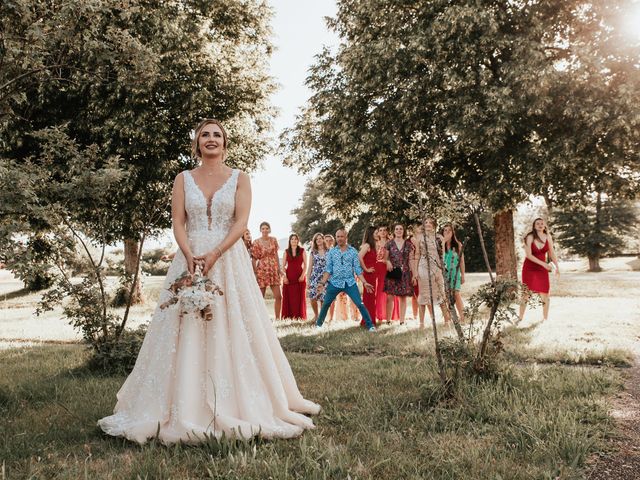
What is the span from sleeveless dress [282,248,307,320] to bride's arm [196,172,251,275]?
8.13 m

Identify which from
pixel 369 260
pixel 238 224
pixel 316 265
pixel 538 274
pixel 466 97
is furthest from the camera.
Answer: pixel 466 97

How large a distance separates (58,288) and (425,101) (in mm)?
11537

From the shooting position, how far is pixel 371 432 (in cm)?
389

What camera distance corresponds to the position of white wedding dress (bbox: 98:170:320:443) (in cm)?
379

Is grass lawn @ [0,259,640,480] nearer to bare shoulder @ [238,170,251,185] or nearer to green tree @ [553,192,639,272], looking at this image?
bare shoulder @ [238,170,251,185]

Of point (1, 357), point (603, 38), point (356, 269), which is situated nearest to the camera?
point (1, 357)

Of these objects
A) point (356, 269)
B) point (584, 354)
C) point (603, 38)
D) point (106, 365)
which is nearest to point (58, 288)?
point (106, 365)

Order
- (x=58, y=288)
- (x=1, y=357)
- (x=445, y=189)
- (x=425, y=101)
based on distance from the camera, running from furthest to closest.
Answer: (x=445, y=189), (x=425, y=101), (x=1, y=357), (x=58, y=288)

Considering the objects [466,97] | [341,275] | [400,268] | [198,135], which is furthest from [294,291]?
[198,135]

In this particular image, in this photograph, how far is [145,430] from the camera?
3764 millimetres

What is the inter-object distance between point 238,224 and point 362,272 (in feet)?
22.8

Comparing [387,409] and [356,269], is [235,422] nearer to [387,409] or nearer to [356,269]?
[387,409]

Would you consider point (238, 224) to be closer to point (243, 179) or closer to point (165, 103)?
point (243, 179)

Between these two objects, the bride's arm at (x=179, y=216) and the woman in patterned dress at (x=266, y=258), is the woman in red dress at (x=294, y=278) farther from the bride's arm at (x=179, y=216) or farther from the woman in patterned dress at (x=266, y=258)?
the bride's arm at (x=179, y=216)
